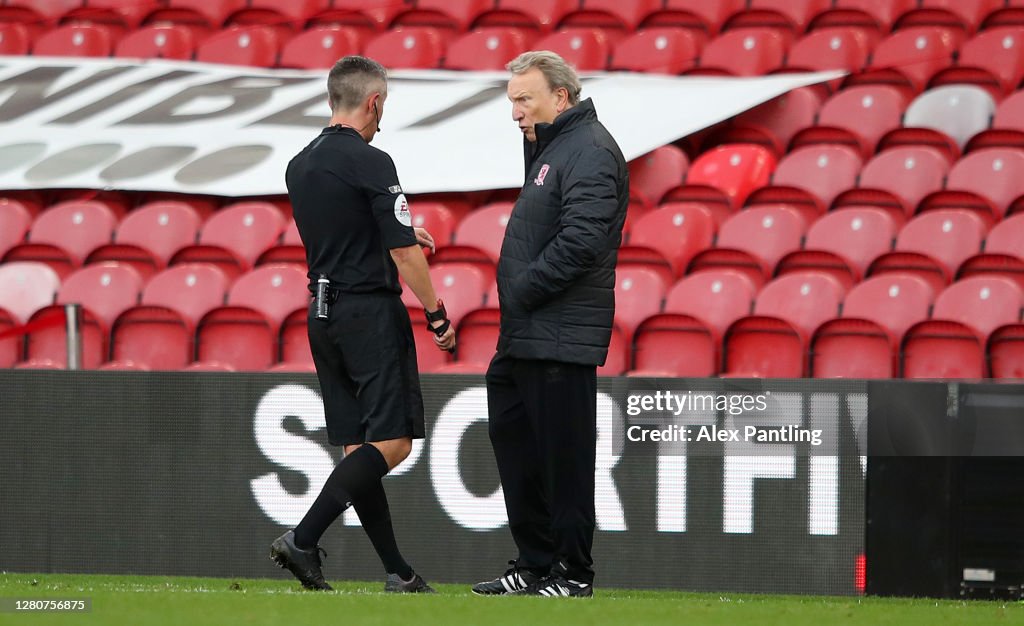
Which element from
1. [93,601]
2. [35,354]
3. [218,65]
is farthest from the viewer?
[218,65]

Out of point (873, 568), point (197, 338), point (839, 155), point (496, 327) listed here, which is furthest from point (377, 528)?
point (839, 155)

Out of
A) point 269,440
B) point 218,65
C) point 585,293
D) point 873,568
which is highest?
point 218,65

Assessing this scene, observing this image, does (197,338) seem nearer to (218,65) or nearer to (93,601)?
(218,65)

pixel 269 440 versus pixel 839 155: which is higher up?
pixel 839 155

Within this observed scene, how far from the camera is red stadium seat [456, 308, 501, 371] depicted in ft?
22.8

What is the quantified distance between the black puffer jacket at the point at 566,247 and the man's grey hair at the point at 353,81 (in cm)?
50

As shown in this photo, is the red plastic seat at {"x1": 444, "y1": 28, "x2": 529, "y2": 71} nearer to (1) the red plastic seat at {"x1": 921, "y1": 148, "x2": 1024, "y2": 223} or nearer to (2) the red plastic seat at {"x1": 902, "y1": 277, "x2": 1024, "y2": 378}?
(1) the red plastic seat at {"x1": 921, "y1": 148, "x2": 1024, "y2": 223}

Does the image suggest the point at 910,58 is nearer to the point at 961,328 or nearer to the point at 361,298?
the point at 961,328

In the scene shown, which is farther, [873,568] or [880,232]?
[880,232]

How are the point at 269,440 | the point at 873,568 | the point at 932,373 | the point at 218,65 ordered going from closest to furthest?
the point at 873,568, the point at 269,440, the point at 932,373, the point at 218,65

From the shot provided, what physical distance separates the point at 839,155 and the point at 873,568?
3679mm

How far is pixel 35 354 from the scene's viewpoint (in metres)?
7.59

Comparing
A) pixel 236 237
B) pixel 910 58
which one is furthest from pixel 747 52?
pixel 236 237

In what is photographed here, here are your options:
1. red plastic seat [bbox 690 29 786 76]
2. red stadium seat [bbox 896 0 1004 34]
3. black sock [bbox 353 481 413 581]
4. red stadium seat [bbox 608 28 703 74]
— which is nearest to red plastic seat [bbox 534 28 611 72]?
red stadium seat [bbox 608 28 703 74]
